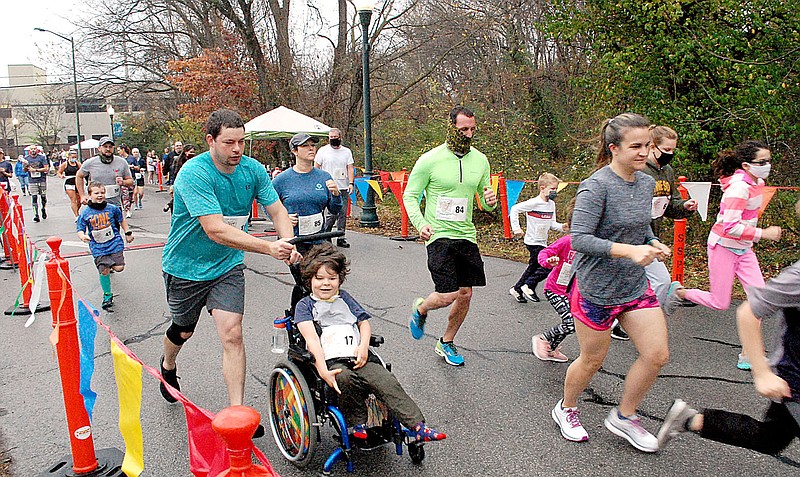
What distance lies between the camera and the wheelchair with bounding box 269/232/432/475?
3346 mm

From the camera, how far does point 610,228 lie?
137 inches

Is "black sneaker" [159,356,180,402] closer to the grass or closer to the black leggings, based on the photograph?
the black leggings

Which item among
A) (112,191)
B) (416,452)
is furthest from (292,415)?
(112,191)

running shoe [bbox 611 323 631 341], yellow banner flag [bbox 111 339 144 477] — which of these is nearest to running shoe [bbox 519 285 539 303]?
running shoe [bbox 611 323 631 341]

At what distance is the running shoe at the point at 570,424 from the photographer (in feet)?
12.6

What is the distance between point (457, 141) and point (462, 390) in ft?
6.16

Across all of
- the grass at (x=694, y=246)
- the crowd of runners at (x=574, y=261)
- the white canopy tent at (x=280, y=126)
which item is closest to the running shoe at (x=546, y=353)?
the crowd of runners at (x=574, y=261)

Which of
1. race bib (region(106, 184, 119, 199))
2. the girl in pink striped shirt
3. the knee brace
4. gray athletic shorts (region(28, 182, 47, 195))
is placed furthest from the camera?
gray athletic shorts (region(28, 182, 47, 195))

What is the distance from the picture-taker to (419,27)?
63.3 feet

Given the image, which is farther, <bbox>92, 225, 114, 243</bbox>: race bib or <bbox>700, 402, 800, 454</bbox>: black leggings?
<bbox>92, 225, 114, 243</bbox>: race bib

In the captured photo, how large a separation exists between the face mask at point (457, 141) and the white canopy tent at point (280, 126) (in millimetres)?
11250

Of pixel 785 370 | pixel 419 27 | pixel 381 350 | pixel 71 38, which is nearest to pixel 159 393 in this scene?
pixel 381 350

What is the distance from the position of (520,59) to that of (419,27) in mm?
4218

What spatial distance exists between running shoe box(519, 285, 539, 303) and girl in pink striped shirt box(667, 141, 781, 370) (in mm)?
2189
